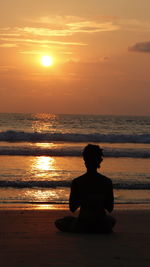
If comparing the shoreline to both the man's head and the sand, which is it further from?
the man's head

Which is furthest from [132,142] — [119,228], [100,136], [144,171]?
→ [119,228]

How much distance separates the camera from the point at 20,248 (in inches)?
215

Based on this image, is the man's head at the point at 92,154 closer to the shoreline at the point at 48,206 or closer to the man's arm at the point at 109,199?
the man's arm at the point at 109,199

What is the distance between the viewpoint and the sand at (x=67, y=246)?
4.90 metres

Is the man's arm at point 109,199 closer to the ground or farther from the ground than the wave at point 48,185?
farther from the ground

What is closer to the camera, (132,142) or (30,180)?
(30,180)

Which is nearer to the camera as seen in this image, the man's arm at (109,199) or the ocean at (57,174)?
the man's arm at (109,199)

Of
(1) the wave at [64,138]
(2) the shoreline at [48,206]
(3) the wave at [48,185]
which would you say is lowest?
(2) the shoreline at [48,206]

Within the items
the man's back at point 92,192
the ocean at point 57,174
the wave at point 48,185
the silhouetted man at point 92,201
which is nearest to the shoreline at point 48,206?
the ocean at point 57,174

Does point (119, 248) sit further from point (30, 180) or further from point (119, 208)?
point (30, 180)

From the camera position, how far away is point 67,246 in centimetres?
557

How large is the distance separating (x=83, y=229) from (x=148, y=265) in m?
1.74

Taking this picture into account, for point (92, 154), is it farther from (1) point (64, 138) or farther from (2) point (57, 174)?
(1) point (64, 138)

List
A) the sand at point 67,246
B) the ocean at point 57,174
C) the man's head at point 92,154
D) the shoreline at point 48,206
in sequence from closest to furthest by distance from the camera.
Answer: the sand at point 67,246
the man's head at point 92,154
the shoreline at point 48,206
the ocean at point 57,174
